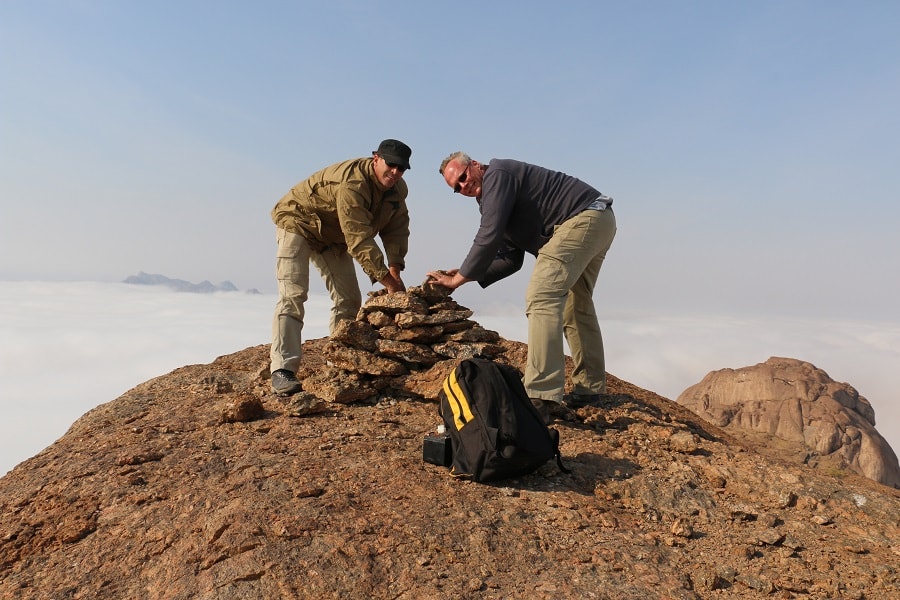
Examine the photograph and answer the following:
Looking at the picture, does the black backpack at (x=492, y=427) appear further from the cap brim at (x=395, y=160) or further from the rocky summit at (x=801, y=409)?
the rocky summit at (x=801, y=409)

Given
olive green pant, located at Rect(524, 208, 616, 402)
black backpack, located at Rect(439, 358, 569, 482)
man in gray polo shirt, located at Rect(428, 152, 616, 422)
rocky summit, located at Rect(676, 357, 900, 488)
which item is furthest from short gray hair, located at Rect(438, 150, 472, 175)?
rocky summit, located at Rect(676, 357, 900, 488)

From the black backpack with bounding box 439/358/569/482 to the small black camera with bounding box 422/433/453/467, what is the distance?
60mm

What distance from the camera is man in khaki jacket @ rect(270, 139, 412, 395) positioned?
6977 millimetres

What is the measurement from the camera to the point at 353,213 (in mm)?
6977

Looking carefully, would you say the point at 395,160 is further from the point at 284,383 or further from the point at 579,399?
the point at 579,399

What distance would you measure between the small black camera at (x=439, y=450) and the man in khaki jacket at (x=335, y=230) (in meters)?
2.43

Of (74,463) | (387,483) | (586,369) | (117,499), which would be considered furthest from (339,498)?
(586,369)

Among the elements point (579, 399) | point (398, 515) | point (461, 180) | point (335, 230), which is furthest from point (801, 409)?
point (398, 515)

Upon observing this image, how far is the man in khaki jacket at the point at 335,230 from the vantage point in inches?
275

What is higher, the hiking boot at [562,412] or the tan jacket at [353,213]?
the tan jacket at [353,213]

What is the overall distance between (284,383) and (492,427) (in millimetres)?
3379

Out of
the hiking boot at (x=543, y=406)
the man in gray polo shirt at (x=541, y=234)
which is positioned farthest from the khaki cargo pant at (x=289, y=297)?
the hiking boot at (x=543, y=406)

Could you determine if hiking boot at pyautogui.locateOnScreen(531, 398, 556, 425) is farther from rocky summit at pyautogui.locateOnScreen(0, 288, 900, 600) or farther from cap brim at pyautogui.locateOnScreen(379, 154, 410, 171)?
cap brim at pyautogui.locateOnScreen(379, 154, 410, 171)

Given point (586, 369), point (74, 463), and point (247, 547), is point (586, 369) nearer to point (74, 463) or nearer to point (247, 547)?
point (247, 547)
